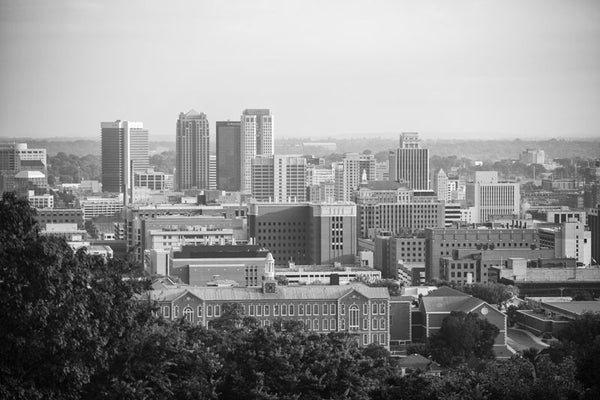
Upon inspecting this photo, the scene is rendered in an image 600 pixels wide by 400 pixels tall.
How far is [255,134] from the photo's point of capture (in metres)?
100

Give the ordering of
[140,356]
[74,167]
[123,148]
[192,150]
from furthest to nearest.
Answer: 1. [74,167]
2. [192,150]
3. [123,148]
4. [140,356]

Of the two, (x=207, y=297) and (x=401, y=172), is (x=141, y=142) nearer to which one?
(x=401, y=172)

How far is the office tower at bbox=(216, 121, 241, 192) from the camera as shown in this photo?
100312mm

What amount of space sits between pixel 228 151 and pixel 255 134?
6.50ft

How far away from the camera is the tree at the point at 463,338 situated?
105 ft

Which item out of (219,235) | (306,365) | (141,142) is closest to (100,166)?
(141,142)

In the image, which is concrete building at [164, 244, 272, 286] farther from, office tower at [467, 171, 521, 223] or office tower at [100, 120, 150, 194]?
office tower at [100, 120, 150, 194]

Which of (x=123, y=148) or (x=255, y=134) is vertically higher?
(x=255, y=134)

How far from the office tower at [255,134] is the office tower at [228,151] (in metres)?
0.42

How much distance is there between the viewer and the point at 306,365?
20.5m

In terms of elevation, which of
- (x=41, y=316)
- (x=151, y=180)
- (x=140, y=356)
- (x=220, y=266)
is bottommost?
(x=220, y=266)

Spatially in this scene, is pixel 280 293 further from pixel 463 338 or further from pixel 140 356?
pixel 140 356

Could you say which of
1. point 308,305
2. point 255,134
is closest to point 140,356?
point 308,305

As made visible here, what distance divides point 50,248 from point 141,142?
8784 cm
